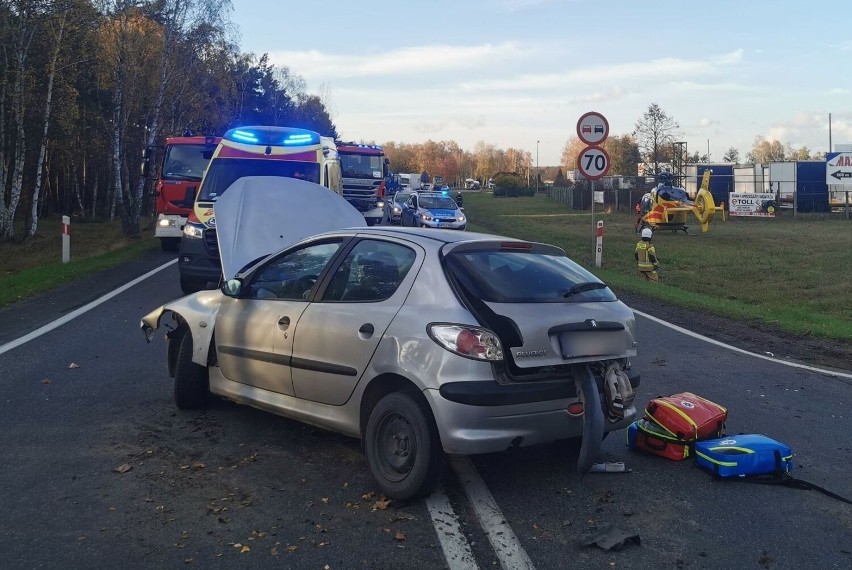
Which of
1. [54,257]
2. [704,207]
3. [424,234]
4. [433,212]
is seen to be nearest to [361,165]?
[433,212]

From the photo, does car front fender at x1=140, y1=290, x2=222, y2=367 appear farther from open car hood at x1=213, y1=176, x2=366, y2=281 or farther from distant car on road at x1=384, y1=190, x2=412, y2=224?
distant car on road at x1=384, y1=190, x2=412, y2=224

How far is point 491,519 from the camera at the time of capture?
15.1ft

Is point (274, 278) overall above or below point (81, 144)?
below

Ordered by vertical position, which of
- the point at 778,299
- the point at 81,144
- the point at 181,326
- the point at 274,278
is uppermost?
the point at 81,144

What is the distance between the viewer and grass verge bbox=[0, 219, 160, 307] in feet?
51.6

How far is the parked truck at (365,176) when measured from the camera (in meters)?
28.5

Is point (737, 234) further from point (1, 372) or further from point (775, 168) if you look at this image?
point (1, 372)

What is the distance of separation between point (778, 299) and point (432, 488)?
43.5 ft

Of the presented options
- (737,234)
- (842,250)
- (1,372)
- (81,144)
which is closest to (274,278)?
(1,372)

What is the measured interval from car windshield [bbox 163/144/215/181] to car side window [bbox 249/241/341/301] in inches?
599

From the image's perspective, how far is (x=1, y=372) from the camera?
8.09 m

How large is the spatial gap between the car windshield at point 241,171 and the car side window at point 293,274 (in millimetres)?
7192

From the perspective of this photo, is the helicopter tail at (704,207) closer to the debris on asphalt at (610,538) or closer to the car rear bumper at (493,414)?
the car rear bumper at (493,414)

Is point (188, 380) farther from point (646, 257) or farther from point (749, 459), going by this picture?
point (646, 257)
